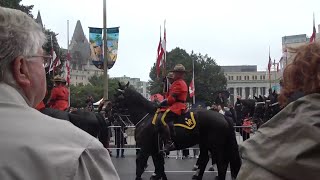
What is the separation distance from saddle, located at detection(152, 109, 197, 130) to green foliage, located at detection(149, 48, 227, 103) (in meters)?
55.2

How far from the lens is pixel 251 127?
15656mm

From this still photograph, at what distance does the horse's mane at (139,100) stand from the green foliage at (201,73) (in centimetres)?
5441

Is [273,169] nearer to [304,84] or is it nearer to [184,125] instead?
[304,84]

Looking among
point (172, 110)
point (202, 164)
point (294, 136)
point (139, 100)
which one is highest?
point (294, 136)

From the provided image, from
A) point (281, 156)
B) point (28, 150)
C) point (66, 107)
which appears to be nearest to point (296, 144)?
point (281, 156)

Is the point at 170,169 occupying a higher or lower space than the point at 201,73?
lower

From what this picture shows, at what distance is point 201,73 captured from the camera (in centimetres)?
7069

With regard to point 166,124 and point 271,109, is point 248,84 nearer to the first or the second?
point 271,109

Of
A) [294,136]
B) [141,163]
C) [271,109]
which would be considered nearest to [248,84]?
[271,109]

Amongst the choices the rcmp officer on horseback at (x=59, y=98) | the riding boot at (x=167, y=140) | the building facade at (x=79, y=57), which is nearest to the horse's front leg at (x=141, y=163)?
the riding boot at (x=167, y=140)

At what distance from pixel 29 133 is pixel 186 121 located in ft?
30.9

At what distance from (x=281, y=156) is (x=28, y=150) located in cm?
93

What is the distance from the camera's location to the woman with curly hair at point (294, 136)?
5.63 feet

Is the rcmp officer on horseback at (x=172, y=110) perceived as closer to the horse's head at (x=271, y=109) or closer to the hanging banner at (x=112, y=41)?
the horse's head at (x=271, y=109)
